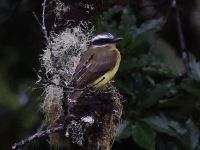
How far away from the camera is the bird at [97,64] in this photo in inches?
121

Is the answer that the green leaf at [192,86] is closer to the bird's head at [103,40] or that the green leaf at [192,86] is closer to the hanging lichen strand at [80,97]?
the bird's head at [103,40]

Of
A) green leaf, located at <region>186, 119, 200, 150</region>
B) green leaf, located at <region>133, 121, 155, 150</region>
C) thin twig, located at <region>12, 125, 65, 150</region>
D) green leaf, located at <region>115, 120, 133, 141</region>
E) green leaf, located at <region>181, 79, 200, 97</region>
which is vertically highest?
thin twig, located at <region>12, 125, 65, 150</region>

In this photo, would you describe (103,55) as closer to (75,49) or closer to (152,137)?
(75,49)

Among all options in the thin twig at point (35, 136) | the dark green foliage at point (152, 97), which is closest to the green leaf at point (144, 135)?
the dark green foliage at point (152, 97)

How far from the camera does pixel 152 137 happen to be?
409 centimetres

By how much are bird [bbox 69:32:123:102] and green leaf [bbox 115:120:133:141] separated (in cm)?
64

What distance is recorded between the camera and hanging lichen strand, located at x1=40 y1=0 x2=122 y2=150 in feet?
8.94

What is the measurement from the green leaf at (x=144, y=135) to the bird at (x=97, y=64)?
716mm

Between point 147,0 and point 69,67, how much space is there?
2646 millimetres

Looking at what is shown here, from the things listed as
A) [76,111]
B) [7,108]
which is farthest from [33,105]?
[76,111]

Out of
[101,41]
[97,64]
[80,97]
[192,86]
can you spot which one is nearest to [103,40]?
[101,41]

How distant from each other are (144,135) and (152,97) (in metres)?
0.36

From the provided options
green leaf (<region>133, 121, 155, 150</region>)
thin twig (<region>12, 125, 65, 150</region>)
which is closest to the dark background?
green leaf (<region>133, 121, 155, 150</region>)

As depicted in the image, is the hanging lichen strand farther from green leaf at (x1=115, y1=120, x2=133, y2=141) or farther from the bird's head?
green leaf at (x1=115, y1=120, x2=133, y2=141)
